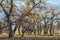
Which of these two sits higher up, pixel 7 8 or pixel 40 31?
pixel 7 8

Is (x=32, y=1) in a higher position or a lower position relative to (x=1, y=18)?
higher

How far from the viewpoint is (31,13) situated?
30250 millimetres

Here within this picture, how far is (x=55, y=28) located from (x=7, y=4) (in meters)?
31.8

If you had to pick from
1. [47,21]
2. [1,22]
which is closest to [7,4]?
[1,22]

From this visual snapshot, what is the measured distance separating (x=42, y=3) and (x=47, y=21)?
24621 millimetres

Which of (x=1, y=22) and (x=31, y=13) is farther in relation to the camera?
(x=1, y=22)

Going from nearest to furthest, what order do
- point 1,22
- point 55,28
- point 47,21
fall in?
point 1,22
point 47,21
point 55,28

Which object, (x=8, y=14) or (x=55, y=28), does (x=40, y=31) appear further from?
(x=8, y=14)

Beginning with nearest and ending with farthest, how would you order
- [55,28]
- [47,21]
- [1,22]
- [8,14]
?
[8,14], [1,22], [47,21], [55,28]

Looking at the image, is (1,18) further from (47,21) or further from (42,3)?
(47,21)

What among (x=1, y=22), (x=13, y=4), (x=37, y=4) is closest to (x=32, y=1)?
(x=37, y=4)

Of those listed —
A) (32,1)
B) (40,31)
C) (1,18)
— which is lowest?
(40,31)

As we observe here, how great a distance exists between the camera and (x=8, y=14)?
28859 mm

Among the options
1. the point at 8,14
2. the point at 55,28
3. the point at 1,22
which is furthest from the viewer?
the point at 55,28
